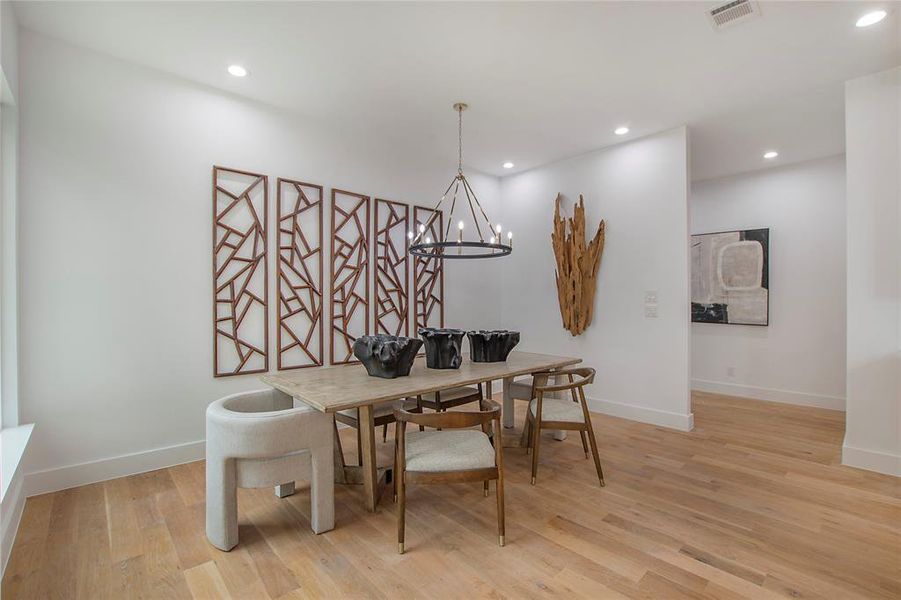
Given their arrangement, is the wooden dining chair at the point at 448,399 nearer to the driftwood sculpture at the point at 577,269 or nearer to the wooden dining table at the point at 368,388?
the wooden dining table at the point at 368,388

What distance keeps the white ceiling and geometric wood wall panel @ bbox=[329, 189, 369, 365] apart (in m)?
0.75

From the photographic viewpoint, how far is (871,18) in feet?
7.84

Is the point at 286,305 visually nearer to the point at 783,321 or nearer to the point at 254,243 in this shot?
the point at 254,243

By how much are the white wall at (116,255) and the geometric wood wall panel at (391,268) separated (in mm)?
1100

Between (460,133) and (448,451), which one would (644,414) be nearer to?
(448,451)

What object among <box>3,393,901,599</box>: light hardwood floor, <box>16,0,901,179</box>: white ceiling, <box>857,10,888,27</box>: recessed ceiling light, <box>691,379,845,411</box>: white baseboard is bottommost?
<box>3,393,901,599</box>: light hardwood floor

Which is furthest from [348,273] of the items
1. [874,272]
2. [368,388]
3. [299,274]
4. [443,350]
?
[874,272]

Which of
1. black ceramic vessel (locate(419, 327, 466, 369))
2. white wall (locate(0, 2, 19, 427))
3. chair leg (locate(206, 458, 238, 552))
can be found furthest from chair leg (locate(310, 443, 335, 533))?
white wall (locate(0, 2, 19, 427))

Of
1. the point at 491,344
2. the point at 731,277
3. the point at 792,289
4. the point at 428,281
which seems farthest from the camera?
the point at 731,277

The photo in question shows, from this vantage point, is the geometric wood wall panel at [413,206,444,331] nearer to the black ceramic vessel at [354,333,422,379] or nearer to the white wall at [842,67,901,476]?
the black ceramic vessel at [354,333,422,379]

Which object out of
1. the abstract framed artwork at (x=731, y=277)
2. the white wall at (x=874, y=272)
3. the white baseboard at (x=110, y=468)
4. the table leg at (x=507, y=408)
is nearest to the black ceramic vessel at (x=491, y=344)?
the table leg at (x=507, y=408)

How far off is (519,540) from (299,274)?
8.76 feet

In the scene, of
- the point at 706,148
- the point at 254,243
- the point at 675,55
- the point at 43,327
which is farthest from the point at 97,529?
the point at 706,148

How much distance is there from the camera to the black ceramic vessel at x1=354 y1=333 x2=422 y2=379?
2.58 m
